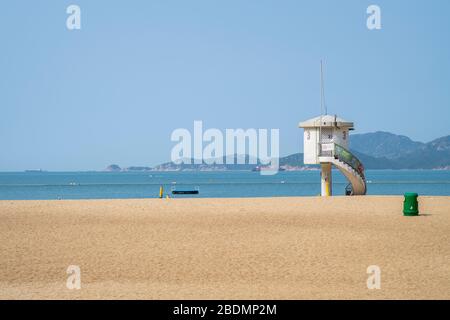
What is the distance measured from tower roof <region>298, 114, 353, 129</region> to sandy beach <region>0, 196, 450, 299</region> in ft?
28.5

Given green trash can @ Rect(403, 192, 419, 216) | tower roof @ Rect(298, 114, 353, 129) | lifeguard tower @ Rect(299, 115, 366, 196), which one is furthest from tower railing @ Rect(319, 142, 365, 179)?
green trash can @ Rect(403, 192, 419, 216)

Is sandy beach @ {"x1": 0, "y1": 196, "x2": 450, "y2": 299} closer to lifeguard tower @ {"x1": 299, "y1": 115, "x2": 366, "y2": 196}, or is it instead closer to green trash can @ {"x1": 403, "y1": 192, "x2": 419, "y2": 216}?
green trash can @ {"x1": 403, "y1": 192, "x2": 419, "y2": 216}

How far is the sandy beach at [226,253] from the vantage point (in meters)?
12.5

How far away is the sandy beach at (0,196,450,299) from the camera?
12.5 m

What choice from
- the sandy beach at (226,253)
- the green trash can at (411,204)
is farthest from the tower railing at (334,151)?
the green trash can at (411,204)

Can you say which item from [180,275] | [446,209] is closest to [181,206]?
[446,209]

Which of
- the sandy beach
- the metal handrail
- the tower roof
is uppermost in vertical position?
the tower roof

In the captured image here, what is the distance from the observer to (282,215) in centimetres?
2622

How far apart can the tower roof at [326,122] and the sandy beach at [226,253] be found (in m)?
8.67

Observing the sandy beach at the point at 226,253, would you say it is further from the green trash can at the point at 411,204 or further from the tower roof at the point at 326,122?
the tower roof at the point at 326,122

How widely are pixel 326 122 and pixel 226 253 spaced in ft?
68.6
